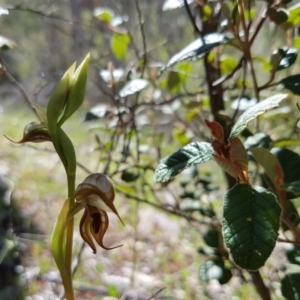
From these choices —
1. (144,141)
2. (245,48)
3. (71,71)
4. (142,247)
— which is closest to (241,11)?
(245,48)

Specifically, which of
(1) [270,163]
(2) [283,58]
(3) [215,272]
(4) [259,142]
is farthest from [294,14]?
(3) [215,272]

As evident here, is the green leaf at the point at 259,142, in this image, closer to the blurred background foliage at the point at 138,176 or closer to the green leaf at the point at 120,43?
the blurred background foliage at the point at 138,176

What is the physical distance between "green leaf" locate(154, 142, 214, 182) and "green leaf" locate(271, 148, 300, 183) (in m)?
0.15

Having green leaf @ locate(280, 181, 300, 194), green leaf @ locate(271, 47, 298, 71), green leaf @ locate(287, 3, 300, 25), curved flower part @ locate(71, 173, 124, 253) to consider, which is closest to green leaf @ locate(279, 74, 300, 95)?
green leaf @ locate(271, 47, 298, 71)

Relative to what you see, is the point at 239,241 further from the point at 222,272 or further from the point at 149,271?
the point at 149,271

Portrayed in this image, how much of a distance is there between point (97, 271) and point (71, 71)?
3.24 ft

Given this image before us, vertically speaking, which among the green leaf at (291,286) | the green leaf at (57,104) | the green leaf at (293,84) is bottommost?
the green leaf at (291,286)

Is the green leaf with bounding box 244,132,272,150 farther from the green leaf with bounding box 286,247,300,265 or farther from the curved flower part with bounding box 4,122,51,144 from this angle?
the curved flower part with bounding box 4,122,51,144

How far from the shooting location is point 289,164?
608mm

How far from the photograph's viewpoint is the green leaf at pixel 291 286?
654mm

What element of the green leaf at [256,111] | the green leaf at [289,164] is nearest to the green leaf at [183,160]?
the green leaf at [256,111]

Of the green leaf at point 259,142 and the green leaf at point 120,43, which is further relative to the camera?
the green leaf at point 120,43

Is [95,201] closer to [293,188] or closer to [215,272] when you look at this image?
[293,188]

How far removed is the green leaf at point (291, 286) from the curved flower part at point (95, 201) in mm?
319
